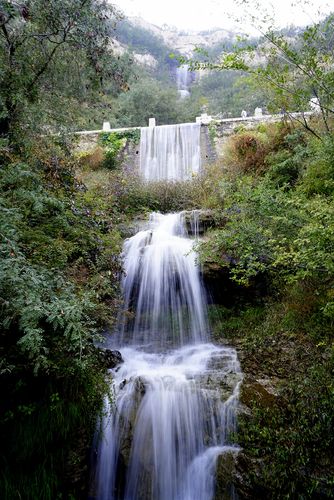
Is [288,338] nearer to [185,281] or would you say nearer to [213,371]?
[213,371]

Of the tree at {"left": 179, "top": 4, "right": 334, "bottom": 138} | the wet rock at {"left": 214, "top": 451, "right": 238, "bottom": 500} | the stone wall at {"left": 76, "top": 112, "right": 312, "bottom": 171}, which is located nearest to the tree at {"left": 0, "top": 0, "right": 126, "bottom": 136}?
the tree at {"left": 179, "top": 4, "right": 334, "bottom": 138}

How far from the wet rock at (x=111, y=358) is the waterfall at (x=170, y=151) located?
10.3 m

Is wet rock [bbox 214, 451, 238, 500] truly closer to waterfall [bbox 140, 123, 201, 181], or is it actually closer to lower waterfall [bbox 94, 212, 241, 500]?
lower waterfall [bbox 94, 212, 241, 500]

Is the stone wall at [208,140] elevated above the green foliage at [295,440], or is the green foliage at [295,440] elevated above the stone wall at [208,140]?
the stone wall at [208,140]

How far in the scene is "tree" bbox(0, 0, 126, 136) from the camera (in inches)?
182

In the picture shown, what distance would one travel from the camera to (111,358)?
4902 mm

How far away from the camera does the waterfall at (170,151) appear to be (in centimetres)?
1457

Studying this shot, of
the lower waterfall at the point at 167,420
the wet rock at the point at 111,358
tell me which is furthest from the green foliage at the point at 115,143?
the wet rock at the point at 111,358

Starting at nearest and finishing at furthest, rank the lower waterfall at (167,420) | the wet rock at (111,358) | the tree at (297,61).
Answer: the lower waterfall at (167,420) < the wet rock at (111,358) < the tree at (297,61)

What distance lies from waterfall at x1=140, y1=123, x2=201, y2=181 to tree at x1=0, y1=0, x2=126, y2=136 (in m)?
8.73

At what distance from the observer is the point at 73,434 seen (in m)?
3.49

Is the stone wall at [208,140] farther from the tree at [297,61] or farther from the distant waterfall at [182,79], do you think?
the distant waterfall at [182,79]

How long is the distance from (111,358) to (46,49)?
490 cm

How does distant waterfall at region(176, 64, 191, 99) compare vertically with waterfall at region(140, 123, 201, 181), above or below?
above
